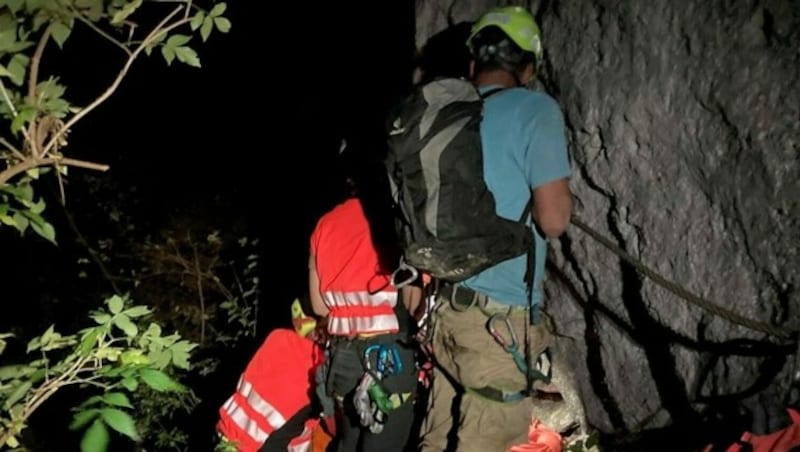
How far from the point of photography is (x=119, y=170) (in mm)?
8617

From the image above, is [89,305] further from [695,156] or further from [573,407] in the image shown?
[695,156]

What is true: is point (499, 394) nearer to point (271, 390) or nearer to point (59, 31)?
point (271, 390)

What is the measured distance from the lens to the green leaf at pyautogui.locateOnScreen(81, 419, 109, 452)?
6.07ft

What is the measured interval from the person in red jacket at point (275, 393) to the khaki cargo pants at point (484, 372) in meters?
1.16

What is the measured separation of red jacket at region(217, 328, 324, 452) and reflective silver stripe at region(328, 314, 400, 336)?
0.43 metres

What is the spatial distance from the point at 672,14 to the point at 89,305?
7187mm

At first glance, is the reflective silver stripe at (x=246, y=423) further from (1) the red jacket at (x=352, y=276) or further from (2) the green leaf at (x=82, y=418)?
(2) the green leaf at (x=82, y=418)

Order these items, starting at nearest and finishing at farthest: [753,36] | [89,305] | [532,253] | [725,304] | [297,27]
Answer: [753,36] < [725,304] < [532,253] < [89,305] < [297,27]

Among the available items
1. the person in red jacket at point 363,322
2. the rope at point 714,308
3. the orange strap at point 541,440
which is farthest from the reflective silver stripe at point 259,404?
the rope at point 714,308

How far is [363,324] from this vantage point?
12.7ft

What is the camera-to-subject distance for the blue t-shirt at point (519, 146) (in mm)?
3039

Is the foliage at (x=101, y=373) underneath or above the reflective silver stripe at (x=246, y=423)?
above

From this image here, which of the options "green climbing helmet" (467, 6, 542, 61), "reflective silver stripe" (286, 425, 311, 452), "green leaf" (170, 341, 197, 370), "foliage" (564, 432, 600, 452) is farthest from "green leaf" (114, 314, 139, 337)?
"foliage" (564, 432, 600, 452)

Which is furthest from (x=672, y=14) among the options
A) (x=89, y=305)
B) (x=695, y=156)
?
(x=89, y=305)
